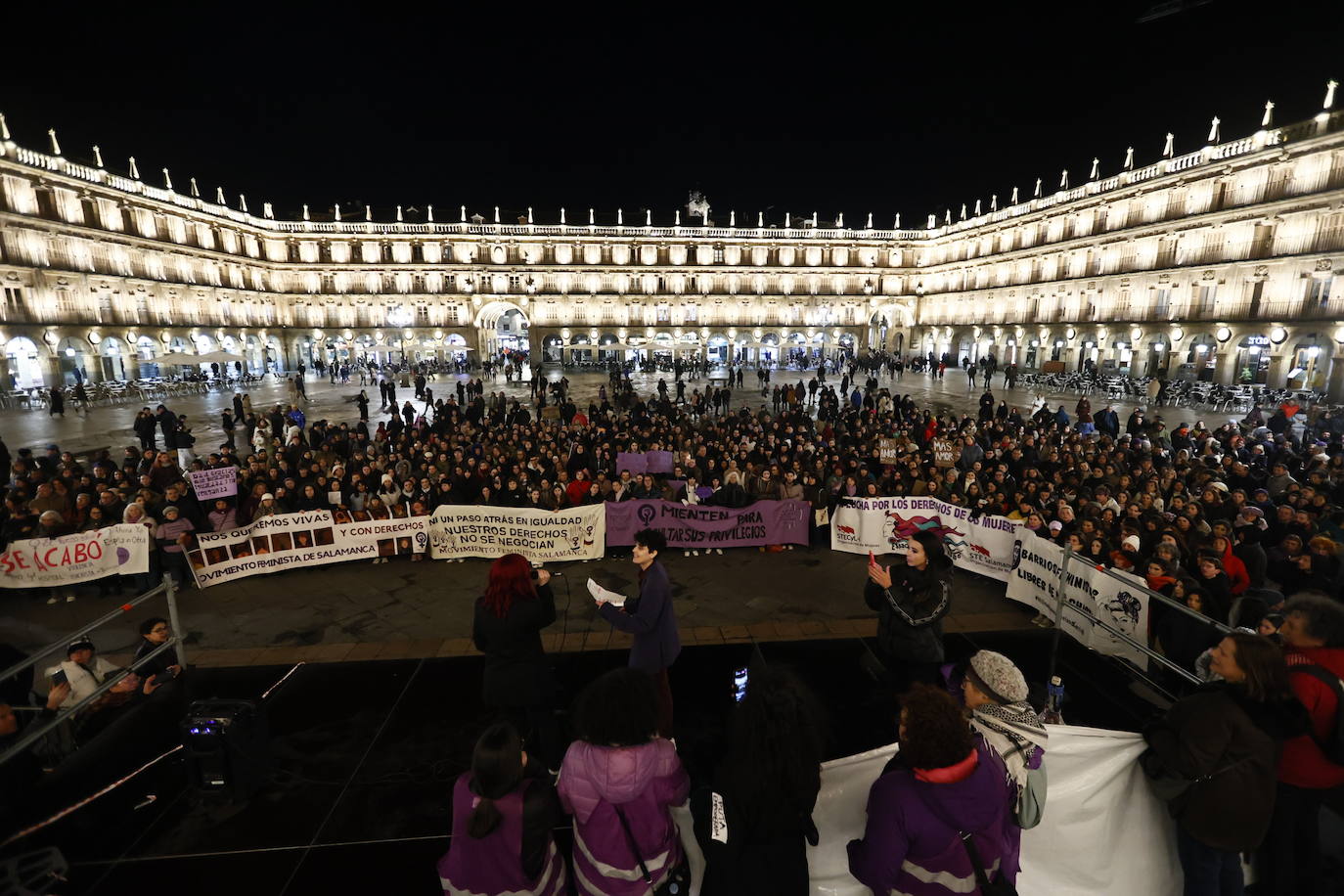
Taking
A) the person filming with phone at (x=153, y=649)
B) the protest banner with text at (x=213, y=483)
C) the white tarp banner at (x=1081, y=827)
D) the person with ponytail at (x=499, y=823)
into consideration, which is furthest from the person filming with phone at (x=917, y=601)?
the protest banner with text at (x=213, y=483)

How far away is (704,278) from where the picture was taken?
5872cm

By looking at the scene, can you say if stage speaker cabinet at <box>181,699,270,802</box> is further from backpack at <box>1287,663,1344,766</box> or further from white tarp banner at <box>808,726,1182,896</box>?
backpack at <box>1287,663,1344,766</box>

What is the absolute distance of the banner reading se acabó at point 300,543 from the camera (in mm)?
7625

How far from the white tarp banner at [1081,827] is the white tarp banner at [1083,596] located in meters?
2.17

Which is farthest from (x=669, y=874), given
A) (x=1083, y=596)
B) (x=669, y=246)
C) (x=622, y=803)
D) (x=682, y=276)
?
(x=669, y=246)

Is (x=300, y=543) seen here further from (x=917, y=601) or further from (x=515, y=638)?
(x=917, y=601)

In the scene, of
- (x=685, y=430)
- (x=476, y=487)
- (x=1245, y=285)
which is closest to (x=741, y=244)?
(x=1245, y=285)

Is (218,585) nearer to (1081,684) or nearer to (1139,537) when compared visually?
(1081,684)

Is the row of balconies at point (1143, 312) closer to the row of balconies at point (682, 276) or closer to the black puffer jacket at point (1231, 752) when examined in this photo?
the row of balconies at point (682, 276)

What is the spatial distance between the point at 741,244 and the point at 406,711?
192 ft

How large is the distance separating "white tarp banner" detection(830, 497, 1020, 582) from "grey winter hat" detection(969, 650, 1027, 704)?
5103 mm

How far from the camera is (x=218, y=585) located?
301 inches

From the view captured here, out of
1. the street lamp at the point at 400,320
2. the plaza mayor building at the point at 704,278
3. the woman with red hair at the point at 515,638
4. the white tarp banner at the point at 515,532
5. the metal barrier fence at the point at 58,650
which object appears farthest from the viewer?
the street lamp at the point at 400,320

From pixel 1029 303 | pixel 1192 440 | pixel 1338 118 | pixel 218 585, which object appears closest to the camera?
pixel 218 585
